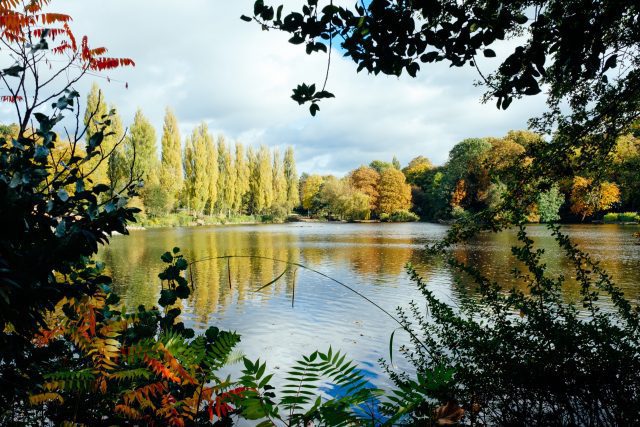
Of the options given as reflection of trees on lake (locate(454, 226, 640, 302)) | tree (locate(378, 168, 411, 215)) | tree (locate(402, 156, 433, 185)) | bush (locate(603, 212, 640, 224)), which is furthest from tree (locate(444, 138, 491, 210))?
reflection of trees on lake (locate(454, 226, 640, 302))

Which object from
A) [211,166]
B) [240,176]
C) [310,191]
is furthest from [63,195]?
[310,191]

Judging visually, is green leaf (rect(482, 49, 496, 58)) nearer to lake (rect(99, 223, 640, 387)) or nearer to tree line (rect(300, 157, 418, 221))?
lake (rect(99, 223, 640, 387))

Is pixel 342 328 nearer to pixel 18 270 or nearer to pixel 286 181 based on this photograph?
pixel 18 270

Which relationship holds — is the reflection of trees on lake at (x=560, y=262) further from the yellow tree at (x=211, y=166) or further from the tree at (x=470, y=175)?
the yellow tree at (x=211, y=166)

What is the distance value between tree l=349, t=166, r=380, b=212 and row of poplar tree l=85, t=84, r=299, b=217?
35.0 feet

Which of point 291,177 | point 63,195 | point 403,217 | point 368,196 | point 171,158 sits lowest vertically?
point 403,217

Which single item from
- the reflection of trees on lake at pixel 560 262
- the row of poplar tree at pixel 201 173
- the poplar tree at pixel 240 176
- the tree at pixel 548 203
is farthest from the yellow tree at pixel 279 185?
the reflection of trees on lake at pixel 560 262

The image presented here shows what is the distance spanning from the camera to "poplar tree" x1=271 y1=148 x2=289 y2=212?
63.1 m

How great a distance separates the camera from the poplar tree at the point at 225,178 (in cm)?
5383

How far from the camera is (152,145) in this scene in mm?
43625

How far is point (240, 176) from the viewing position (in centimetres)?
5694

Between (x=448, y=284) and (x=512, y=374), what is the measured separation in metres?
10.2

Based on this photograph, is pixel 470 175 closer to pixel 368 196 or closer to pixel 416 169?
pixel 368 196

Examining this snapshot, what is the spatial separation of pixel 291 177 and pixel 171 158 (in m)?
23.2
